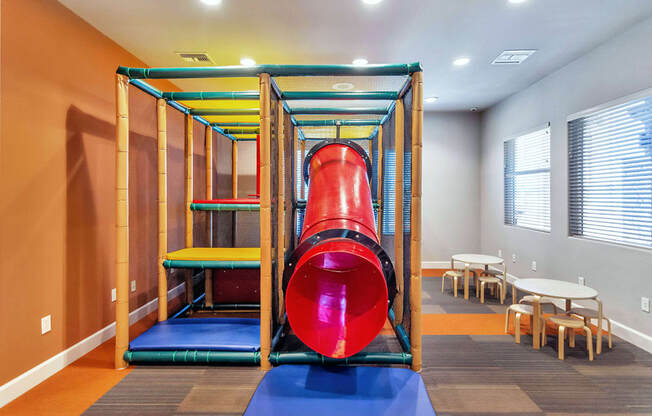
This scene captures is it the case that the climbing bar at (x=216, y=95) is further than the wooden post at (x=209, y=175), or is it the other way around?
the wooden post at (x=209, y=175)

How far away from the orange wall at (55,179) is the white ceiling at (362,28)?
1.09 ft

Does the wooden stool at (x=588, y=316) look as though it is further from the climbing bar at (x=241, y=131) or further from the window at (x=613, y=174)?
the climbing bar at (x=241, y=131)

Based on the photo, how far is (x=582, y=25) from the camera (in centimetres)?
268

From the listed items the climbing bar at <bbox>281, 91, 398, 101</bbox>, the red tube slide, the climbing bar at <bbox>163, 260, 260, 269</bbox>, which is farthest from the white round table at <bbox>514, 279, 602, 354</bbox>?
the climbing bar at <bbox>163, 260, 260, 269</bbox>

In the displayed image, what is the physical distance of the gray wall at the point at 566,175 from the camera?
2.71 metres

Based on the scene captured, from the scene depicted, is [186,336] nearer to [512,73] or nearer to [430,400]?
[430,400]

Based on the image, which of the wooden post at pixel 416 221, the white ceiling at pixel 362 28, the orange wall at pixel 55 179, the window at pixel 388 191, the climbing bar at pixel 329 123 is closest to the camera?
the orange wall at pixel 55 179

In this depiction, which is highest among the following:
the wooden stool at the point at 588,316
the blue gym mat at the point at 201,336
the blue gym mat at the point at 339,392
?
the wooden stool at the point at 588,316

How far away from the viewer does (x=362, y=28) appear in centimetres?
268

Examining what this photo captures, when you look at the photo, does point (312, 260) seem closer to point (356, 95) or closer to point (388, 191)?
point (356, 95)

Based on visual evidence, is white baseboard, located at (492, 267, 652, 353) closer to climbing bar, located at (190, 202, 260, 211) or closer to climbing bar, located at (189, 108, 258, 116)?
climbing bar, located at (190, 202, 260, 211)

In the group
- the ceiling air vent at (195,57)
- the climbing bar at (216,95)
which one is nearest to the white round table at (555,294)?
the climbing bar at (216,95)

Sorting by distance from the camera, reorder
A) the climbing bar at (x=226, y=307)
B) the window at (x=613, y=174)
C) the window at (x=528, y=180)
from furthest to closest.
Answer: the window at (x=528, y=180) < the climbing bar at (x=226, y=307) < the window at (x=613, y=174)

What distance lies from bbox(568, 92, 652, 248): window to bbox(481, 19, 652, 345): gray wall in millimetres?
97
